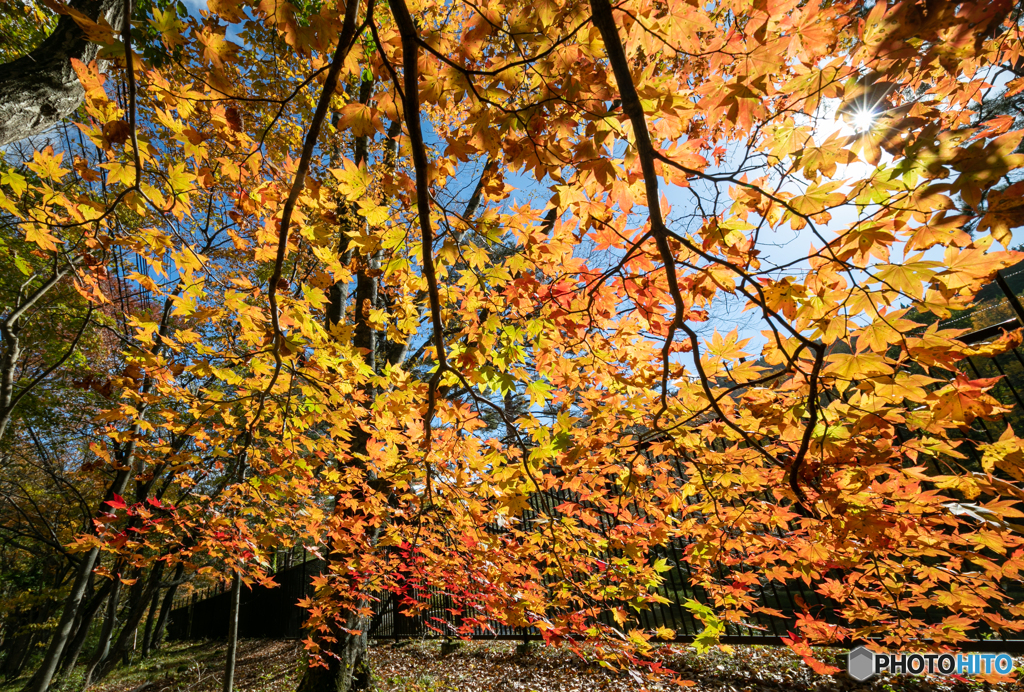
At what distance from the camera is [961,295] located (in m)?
1.45

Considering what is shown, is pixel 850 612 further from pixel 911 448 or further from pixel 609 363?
pixel 609 363

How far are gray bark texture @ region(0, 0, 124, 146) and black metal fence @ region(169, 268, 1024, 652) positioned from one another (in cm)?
376

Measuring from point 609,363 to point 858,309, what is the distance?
1289 mm

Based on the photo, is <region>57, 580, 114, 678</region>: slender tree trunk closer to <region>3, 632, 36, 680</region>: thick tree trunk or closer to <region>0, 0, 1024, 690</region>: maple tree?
<region>0, 0, 1024, 690</region>: maple tree

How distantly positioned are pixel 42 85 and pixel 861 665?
7190mm

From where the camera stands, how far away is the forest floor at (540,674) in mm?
3625

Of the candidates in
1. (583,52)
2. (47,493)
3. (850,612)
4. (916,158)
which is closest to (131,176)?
(583,52)

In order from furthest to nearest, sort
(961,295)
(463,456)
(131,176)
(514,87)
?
(463,456) → (131,176) → (514,87) → (961,295)

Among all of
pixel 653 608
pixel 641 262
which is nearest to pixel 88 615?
pixel 653 608

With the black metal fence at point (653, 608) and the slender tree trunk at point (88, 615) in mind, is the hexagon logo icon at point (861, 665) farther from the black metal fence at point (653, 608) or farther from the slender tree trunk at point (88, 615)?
the slender tree trunk at point (88, 615)

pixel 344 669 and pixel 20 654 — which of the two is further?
pixel 20 654

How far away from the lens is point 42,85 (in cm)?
246

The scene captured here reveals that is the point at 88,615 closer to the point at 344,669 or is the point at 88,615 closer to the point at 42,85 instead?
the point at 344,669

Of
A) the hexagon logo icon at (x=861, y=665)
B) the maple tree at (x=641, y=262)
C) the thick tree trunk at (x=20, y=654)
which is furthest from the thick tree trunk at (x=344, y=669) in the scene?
the thick tree trunk at (x=20, y=654)
